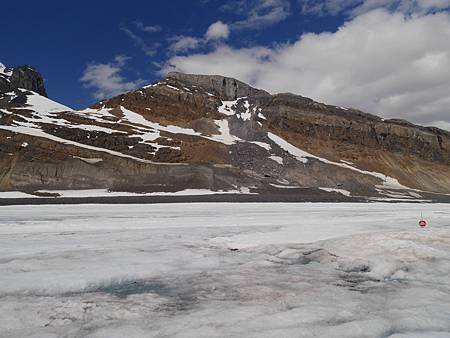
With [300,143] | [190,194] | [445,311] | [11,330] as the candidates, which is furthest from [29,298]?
[300,143]

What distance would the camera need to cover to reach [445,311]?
249 inches

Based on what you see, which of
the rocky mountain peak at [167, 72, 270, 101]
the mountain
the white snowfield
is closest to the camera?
the white snowfield

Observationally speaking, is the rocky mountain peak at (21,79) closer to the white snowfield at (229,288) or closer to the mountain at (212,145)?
the mountain at (212,145)

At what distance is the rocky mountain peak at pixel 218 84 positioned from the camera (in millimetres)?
131500

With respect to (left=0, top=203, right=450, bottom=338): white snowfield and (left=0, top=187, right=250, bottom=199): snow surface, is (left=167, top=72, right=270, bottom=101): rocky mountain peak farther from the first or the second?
(left=0, top=203, right=450, bottom=338): white snowfield

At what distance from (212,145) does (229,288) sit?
7689cm

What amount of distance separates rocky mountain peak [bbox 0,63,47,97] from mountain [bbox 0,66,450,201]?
0.38 m

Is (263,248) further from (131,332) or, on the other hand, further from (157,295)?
(131,332)

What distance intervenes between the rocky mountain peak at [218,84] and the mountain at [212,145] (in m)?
0.36

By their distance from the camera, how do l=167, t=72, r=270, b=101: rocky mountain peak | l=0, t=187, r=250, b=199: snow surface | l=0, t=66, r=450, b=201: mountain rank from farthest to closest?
l=167, t=72, r=270, b=101: rocky mountain peak → l=0, t=66, r=450, b=201: mountain → l=0, t=187, r=250, b=199: snow surface

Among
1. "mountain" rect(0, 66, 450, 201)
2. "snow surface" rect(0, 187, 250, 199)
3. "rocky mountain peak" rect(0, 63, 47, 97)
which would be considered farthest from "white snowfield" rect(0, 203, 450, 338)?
"rocky mountain peak" rect(0, 63, 47, 97)

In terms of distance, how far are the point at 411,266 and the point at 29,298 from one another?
817 cm

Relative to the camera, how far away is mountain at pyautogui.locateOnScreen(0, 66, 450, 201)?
63.5 metres

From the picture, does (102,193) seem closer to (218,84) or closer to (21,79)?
(218,84)
